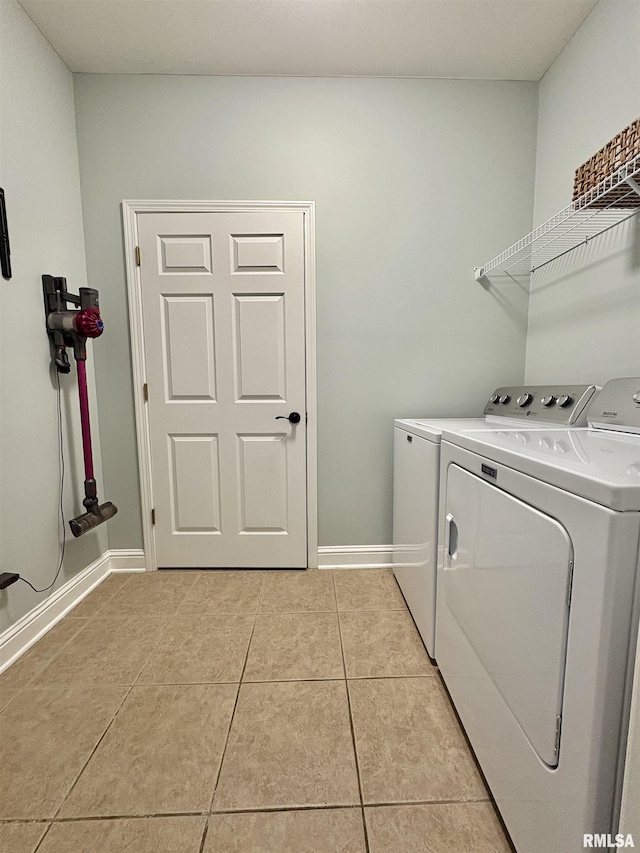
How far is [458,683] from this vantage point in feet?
3.74

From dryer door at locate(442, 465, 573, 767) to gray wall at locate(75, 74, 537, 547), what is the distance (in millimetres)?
1147

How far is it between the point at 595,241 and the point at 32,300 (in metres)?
2.52

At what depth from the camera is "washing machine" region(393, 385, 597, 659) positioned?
1417 mm

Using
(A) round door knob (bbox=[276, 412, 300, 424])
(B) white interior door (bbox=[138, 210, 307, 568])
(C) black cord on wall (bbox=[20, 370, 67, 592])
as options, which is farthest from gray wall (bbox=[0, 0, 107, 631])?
(A) round door knob (bbox=[276, 412, 300, 424])

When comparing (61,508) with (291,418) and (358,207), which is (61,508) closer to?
(291,418)

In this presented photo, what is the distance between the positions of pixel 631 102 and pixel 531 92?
830 mm

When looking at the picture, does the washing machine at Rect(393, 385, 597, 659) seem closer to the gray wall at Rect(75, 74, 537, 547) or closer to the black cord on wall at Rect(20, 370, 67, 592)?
the gray wall at Rect(75, 74, 537, 547)

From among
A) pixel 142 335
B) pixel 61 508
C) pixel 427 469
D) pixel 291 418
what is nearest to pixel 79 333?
pixel 142 335

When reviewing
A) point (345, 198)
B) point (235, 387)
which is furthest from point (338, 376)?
point (345, 198)

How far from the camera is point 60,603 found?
5.90 ft

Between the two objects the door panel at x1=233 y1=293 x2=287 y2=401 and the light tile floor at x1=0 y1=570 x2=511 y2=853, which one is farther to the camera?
the door panel at x1=233 y1=293 x2=287 y2=401

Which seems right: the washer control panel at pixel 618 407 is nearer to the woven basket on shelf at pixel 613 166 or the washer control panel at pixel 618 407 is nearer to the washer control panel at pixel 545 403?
the washer control panel at pixel 545 403

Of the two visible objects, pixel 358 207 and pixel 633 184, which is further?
pixel 358 207

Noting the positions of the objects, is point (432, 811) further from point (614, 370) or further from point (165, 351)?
point (165, 351)
